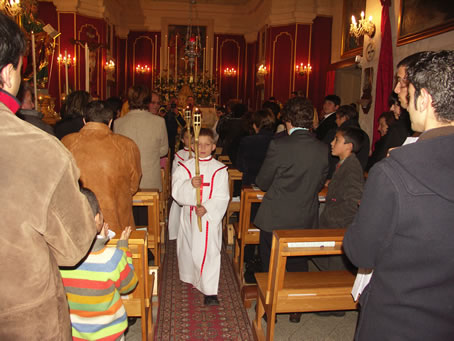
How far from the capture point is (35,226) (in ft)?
3.68

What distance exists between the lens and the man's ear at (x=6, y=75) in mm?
1141

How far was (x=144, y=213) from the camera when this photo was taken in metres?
3.98

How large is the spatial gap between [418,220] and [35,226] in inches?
49.6

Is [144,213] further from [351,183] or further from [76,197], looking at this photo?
[76,197]

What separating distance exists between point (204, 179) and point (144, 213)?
1.09 meters

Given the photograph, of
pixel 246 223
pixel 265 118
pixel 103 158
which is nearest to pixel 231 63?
pixel 265 118

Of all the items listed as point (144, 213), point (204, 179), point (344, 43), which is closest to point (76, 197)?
point (204, 179)

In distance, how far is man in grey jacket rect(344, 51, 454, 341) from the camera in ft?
4.16

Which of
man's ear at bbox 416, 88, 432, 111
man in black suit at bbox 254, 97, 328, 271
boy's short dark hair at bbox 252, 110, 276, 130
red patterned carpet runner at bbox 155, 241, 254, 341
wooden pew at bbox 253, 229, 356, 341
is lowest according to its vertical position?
red patterned carpet runner at bbox 155, 241, 254, 341

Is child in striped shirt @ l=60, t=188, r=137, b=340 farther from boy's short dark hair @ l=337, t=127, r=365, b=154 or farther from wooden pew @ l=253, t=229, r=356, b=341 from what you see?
boy's short dark hair @ l=337, t=127, r=365, b=154

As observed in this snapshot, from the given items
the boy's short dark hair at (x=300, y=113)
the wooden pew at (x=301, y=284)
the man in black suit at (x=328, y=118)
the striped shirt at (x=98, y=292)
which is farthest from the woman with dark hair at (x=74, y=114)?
the man in black suit at (x=328, y=118)

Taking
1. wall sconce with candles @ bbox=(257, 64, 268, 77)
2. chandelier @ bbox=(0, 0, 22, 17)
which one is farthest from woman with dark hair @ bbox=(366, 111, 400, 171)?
wall sconce with candles @ bbox=(257, 64, 268, 77)

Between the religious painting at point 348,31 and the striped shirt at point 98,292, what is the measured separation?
909 cm

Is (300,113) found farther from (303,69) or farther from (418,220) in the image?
(303,69)
